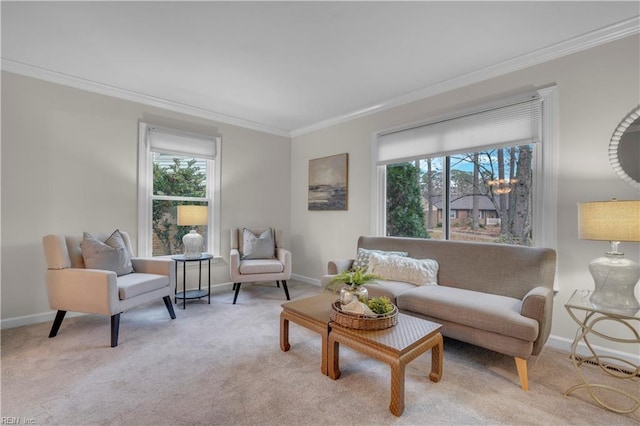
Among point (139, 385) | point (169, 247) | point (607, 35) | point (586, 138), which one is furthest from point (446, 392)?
point (169, 247)

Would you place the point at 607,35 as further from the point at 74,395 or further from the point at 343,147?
the point at 74,395

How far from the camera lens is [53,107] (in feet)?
9.73

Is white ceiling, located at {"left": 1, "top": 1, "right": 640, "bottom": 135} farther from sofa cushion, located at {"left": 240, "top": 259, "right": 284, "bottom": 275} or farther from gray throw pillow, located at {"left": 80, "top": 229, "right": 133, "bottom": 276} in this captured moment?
sofa cushion, located at {"left": 240, "top": 259, "right": 284, "bottom": 275}

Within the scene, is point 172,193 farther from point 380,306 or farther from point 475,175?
point 475,175

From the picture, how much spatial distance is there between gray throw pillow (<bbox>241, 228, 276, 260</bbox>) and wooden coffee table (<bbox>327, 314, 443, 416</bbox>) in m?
2.17

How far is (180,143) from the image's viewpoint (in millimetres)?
3781

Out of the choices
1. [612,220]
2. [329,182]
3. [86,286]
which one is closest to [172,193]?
[86,286]

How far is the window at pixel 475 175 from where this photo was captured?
8.36ft

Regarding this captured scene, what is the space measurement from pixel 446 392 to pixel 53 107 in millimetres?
4234

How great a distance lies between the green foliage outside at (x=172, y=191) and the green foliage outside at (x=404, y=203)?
2.59 metres

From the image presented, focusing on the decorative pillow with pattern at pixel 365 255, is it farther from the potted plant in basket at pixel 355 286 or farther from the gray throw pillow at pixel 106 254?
the gray throw pillow at pixel 106 254

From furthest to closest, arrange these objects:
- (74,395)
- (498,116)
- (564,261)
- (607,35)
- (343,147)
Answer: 1. (343,147)
2. (498,116)
3. (564,261)
4. (607,35)
5. (74,395)

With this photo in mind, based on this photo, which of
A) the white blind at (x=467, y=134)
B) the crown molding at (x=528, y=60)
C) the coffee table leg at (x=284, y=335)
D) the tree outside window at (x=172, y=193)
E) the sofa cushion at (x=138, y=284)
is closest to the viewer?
the crown molding at (x=528, y=60)

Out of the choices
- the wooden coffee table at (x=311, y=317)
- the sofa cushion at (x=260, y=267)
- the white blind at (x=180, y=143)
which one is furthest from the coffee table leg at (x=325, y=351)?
the white blind at (x=180, y=143)
